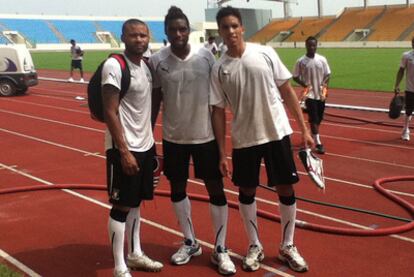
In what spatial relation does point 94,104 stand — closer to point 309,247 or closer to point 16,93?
point 309,247

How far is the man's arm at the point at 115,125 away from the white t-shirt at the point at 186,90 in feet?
1.58

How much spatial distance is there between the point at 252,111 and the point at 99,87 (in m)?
1.10

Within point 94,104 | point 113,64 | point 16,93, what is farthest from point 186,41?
point 16,93

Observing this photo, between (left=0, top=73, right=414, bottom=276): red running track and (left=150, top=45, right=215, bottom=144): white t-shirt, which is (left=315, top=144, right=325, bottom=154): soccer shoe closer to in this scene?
(left=0, top=73, right=414, bottom=276): red running track

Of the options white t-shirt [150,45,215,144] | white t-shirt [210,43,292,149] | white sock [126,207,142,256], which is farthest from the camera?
white sock [126,207,142,256]

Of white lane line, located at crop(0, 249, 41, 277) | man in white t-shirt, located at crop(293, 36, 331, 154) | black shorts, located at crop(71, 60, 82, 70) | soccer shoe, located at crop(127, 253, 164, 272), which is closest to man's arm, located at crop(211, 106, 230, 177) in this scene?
soccer shoe, located at crop(127, 253, 164, 272)

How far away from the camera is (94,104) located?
138 inches

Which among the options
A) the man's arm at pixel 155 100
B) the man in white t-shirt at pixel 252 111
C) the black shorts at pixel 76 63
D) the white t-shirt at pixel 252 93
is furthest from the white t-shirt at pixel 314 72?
the black shorts at pixel 76 63

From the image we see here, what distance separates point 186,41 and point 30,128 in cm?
815

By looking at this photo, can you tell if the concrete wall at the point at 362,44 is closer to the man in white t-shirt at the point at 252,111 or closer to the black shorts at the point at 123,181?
the man in white t-shirt at the point at 252,111

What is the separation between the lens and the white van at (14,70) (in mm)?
16203

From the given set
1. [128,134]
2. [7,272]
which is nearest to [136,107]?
[128,134]

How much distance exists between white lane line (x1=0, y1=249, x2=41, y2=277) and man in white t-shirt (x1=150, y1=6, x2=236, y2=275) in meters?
1.31

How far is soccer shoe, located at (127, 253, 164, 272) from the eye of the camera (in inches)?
151
